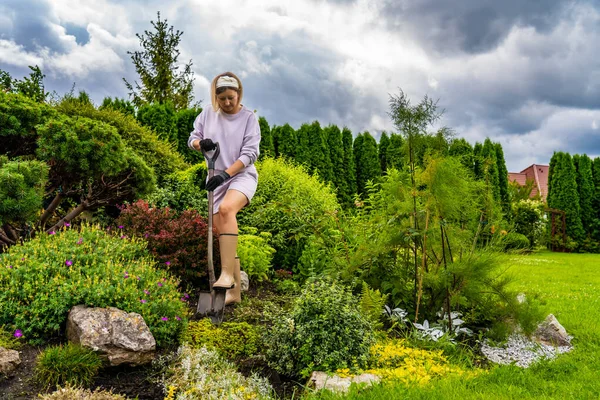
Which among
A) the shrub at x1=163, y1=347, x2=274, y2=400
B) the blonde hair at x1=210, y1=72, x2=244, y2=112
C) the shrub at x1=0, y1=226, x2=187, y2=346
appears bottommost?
the shrub at x1=163, y1=347, x2=274, y2=400

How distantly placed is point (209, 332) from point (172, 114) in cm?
924

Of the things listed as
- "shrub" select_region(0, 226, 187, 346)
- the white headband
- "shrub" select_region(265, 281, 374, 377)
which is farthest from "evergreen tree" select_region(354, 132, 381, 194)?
"shrub" select_region(265, 281, 374, 377)

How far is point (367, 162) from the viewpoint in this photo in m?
14.9

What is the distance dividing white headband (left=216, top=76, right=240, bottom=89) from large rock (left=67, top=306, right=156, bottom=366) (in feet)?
7.90

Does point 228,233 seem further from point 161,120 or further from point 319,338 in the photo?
point 161,120

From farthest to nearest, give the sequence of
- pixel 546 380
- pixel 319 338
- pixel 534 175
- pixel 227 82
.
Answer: pixel 534 175
pixel 227 82
pixel 546 380
pixel 319 338

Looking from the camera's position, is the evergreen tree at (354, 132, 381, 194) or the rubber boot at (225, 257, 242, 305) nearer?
the rubber boot at (225, 257, 242, 305)

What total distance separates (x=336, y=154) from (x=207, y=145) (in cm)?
977

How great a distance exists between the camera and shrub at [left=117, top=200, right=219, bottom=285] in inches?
220

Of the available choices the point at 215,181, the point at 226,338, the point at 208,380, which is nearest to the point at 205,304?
the point at 226,338

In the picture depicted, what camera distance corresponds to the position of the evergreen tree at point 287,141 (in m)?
13.8

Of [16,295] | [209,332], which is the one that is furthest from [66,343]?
[209,332]

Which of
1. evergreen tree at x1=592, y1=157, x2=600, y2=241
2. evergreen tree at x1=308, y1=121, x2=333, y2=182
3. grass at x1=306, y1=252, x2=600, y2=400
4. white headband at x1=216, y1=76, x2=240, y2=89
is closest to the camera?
grass at x1=306, y1=252, x2=600, y2=400

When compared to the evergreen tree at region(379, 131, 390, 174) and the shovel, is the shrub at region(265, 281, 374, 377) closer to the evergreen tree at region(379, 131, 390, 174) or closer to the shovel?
the shovel
